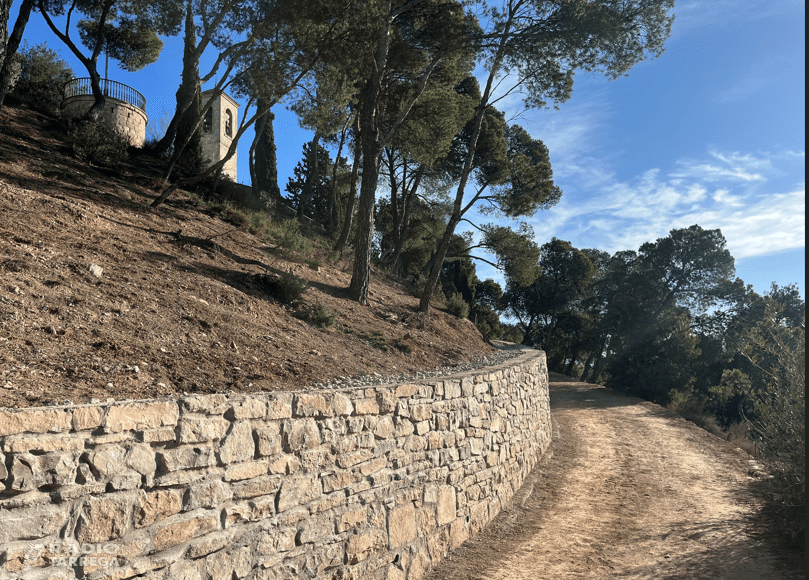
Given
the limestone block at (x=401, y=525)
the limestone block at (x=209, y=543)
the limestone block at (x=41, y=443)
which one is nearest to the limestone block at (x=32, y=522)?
the limestone block at (x=41, y=443)

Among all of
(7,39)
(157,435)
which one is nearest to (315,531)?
(157,435)

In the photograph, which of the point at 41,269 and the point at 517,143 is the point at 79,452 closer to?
the point at 41,269

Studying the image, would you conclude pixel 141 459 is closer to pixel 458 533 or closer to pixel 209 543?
pixel 209 543

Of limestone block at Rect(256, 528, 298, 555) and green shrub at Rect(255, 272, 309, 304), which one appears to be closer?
limestone block at Rect(256, 528, 298, 555)

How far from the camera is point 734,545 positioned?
6.26 m

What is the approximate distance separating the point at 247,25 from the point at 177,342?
10049 mm

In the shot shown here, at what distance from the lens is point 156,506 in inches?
112

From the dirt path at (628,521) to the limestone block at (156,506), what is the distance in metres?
3.05

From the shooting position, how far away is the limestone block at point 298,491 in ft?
11.8

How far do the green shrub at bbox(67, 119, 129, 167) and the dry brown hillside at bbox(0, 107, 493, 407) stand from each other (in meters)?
0.32

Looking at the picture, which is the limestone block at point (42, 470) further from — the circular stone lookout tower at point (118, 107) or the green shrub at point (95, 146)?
the circular stone lookout tower at point (118, 107)

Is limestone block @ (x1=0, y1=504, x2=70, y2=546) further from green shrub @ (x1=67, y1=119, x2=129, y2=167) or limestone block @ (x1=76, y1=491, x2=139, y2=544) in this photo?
green shrub @ (x1=67, y1=119, x2=129, y2=167)

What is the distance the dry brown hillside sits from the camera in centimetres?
390

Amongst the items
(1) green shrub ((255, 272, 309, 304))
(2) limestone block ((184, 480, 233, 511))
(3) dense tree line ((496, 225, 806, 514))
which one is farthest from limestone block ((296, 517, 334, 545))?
(3) dense tree line ((496, 225, 806, 514))
